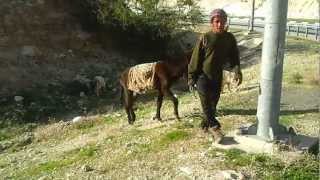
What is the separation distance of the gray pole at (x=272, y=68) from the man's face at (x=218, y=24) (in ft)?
1.98

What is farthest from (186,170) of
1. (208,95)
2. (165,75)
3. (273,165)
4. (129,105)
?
(129,105)

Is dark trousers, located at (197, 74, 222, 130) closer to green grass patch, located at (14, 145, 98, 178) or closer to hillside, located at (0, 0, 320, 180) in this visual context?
hillside, located at (0, 0, 320, 180)

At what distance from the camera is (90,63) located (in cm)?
2094

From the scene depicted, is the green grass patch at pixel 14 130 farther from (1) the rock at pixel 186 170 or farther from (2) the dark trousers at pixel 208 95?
(1) the rock at pixel 186 170

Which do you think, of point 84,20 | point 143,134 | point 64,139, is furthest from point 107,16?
point 143,134

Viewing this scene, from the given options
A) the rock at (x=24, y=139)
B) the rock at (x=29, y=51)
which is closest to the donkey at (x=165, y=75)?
the rock at (x=24, y=139)

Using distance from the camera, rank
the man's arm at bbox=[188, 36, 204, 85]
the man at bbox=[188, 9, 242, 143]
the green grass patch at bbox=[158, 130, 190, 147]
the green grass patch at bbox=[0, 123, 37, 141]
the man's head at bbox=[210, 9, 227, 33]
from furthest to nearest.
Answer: the green grass patch at bbox=[0, 123, 37, 141] → the green grass patch at bbox=[158, 130, 190, 147] → the man's arm at bbox=[188, 36, 204, 85] → the man at bbox=[188, 9, 242, 143] → the man's head at bbox=[210, 9, 227, 33]

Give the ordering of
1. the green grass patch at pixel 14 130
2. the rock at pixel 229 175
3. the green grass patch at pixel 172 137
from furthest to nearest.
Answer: the green grass patch at pixel 14 130 → the green grass patch at pixel 172 137 → the rock at pixel 229 175

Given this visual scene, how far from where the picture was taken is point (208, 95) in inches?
327

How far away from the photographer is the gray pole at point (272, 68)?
293 inches

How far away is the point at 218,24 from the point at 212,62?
0.57 metres

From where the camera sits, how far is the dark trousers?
27.0 ft

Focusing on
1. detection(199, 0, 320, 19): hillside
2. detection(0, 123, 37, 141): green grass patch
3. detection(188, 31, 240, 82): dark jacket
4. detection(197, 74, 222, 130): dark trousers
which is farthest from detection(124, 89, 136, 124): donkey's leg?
detection(199, 0, 320, 19): hillside

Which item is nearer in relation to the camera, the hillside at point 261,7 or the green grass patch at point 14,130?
the green grass patch at point 14,130
